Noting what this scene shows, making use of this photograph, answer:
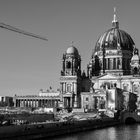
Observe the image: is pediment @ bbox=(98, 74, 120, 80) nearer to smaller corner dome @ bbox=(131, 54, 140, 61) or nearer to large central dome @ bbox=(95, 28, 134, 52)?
smaller corner dome @ bbox=(131, 54, 140, 61)

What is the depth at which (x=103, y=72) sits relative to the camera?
130 meters

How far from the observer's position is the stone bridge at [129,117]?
97625 mm

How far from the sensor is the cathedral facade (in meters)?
118

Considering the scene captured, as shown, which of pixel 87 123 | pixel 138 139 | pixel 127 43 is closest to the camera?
pixel 138 139

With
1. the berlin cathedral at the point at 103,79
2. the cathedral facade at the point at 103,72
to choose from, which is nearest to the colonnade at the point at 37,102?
the berlin cathedral at the point at 103,79

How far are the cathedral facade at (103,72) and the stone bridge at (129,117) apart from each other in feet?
38.9

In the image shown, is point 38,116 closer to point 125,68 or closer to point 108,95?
point 108,95

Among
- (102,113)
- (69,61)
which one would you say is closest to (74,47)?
(69,61)

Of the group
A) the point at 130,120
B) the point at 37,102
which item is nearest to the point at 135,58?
the point at 130,120

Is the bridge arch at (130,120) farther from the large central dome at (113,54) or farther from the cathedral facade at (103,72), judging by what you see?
the large central dome at (113,54)

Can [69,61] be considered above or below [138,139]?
above

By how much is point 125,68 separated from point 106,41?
38.4 feet

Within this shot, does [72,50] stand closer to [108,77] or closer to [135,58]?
[108,77]

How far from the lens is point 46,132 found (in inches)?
2397
